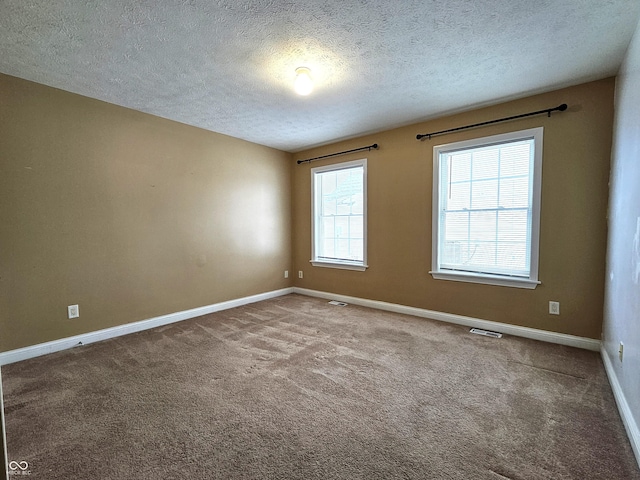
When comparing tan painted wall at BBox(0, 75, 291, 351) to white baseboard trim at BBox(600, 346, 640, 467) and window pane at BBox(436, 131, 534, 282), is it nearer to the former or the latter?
window pane at BBox(436, 131, 534, 282)

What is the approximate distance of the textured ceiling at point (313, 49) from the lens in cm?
183

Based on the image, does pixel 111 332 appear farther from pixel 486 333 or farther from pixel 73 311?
pixel 486 333

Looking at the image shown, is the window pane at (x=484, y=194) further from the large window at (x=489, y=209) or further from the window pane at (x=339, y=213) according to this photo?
the window pane at (x=339, y=213)

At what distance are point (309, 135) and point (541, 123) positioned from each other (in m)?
2.73

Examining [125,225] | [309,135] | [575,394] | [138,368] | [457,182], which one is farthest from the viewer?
[309,135]

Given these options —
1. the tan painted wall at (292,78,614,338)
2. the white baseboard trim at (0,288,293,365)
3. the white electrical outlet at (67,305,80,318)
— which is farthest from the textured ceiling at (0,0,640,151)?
the white baseboard trim at (0,288,293,365)


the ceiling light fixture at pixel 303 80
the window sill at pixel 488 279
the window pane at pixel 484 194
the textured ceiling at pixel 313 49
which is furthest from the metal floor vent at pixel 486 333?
the ceiling light fixture at pixel 303 80

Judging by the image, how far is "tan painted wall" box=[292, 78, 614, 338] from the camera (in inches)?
108

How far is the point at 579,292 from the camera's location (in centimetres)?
284

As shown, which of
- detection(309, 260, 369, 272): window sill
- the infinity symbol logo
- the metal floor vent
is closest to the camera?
the infinity symbol logo

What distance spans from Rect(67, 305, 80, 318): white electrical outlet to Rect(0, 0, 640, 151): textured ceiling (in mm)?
2105

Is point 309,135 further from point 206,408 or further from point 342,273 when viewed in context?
point 206,408

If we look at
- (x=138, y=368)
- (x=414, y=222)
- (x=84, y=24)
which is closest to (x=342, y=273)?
(x=414, y=222)

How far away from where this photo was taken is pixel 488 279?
333cm
